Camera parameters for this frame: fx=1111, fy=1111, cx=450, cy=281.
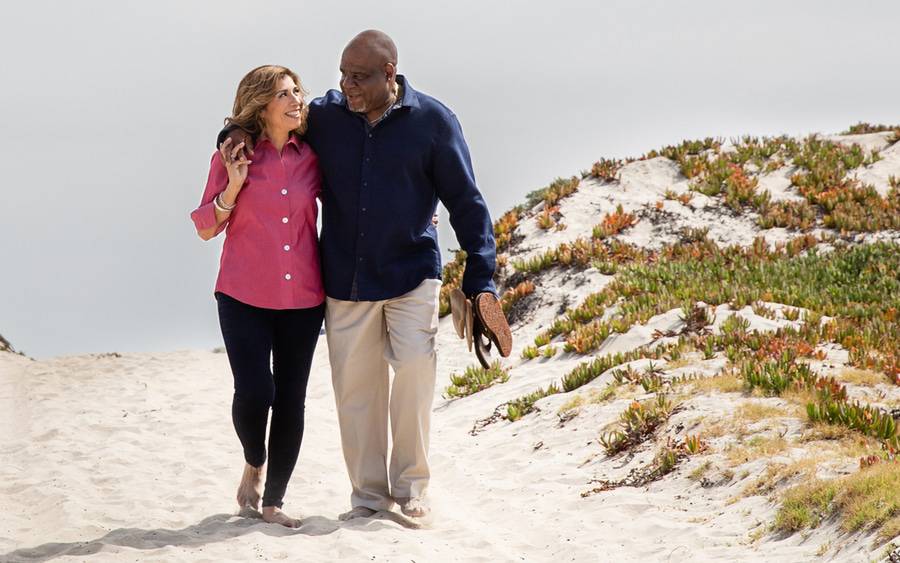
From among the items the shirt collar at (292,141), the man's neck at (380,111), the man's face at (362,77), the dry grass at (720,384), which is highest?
the man's face at (362,77)

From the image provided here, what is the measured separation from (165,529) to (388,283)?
85.4 inches

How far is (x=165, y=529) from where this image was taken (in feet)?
23.3

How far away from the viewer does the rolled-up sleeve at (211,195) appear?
647 centimetres

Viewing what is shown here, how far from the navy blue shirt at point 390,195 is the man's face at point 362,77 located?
6.6 inches

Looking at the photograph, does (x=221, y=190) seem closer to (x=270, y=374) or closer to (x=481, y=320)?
(x=270, y=374)

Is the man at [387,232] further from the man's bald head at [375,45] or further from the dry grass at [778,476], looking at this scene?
the dry grass at [778,476]

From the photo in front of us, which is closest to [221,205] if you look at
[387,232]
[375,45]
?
[387,232]

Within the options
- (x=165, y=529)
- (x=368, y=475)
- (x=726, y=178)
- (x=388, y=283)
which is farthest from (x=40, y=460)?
(x=726, y=178)

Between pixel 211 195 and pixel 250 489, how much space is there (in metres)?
1.92

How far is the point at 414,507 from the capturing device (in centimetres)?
707

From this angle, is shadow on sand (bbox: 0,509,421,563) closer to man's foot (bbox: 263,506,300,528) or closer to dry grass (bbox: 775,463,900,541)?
man's foot (bbox: 263,506,300,528)

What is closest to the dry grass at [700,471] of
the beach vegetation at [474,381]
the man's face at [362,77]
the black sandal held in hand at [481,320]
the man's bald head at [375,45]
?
the black sandal held in hand at [481,320]

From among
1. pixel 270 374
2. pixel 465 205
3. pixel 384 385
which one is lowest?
pixel 384 385

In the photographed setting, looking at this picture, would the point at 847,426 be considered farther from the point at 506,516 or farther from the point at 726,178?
the point at 726,178
